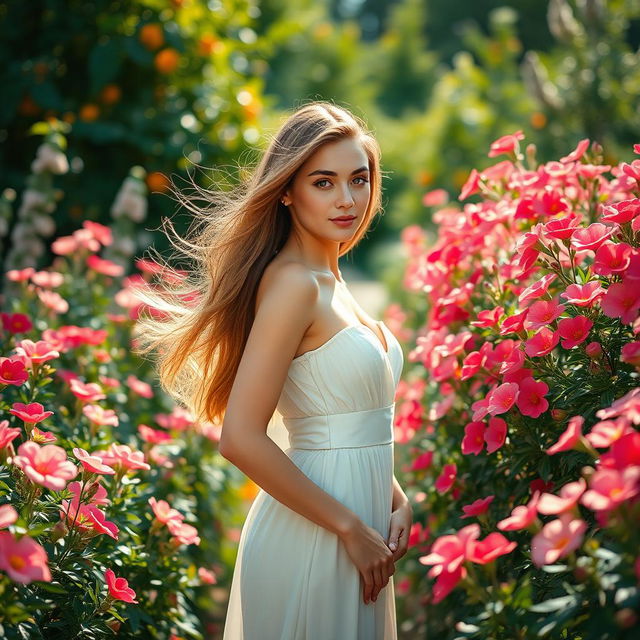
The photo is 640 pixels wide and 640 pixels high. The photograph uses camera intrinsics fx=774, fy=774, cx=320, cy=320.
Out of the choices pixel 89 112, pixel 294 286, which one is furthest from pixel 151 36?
pixel 294 286

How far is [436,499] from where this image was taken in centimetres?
231

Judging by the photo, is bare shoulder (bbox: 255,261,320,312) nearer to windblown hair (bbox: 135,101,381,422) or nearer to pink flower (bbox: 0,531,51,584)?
windblown hair (bbox: 135,101,381,422)

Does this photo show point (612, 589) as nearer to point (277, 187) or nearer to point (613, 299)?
point (613, 299)

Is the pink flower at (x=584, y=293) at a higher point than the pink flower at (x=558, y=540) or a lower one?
higher

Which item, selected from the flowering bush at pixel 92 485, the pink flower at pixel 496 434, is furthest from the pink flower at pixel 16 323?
the pink flower at pixel 496 434

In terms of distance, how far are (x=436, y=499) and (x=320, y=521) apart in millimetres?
770

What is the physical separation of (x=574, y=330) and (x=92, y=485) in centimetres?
103

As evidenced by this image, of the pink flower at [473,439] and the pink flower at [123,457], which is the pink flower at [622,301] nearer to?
the pink flower at [473,439]

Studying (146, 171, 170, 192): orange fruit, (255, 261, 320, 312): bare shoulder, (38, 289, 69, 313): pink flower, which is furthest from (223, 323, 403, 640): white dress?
(146, 171, 170, 192): orange fruit

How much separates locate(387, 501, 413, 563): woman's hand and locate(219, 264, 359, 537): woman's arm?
0.20 metres

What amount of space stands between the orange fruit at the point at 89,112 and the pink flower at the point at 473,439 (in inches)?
117

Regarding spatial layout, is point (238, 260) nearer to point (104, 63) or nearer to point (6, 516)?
point (6, 516)

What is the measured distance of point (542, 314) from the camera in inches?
62.9

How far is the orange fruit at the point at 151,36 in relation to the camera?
12.8ft
